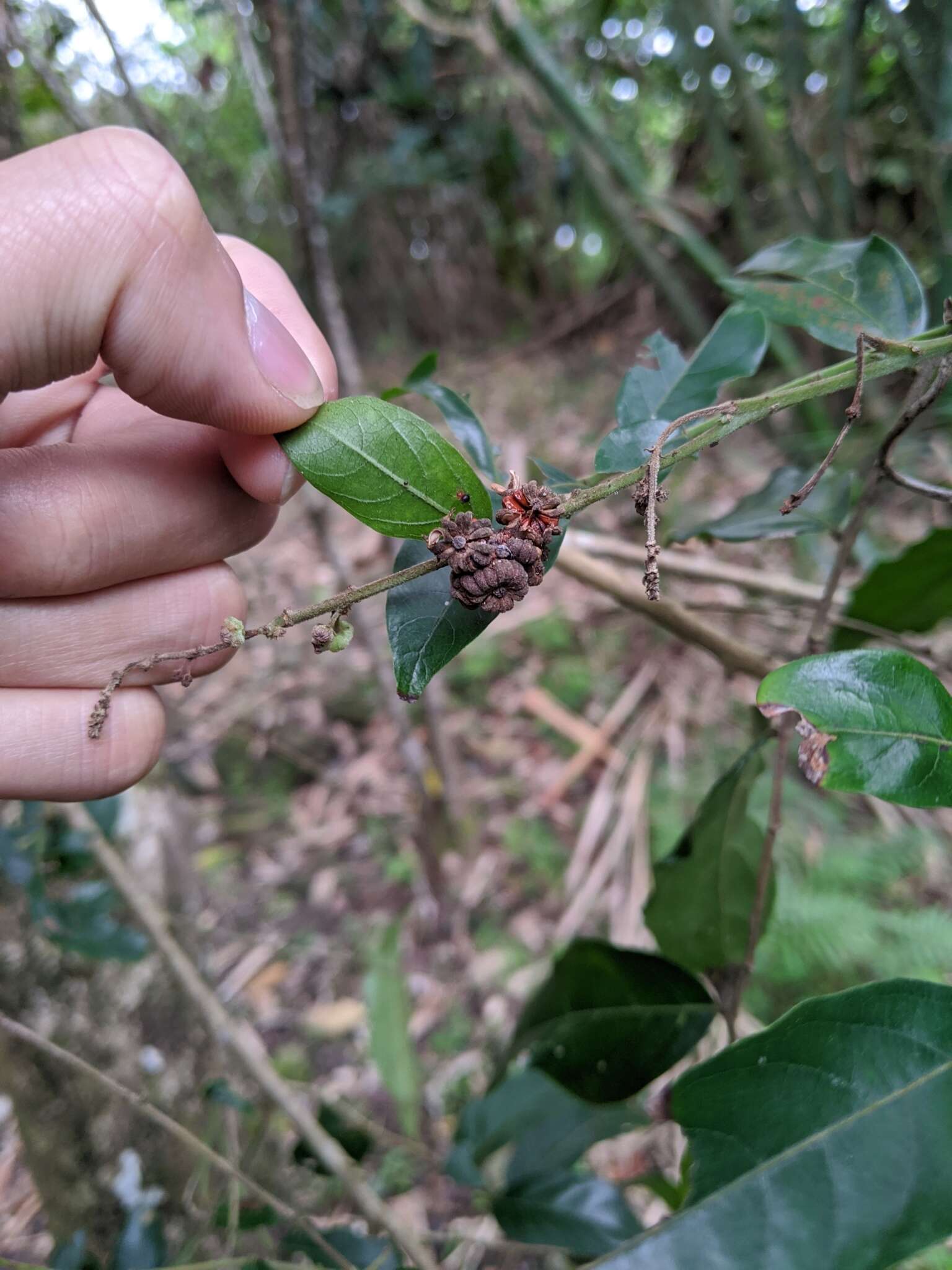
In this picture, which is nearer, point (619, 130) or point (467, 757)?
point (467, 757)

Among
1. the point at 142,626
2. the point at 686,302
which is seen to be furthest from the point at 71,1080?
the point at 686,302

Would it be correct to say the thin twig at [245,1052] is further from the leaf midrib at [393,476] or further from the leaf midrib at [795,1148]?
the leaf midrib at [393,476]

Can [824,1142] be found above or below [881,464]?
below

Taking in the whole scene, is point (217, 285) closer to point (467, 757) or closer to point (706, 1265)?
point (706, 1265)

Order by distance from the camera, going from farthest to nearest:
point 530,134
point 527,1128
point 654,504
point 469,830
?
1. point 530,134
2. point 469,830
3. point 527,1128
4. point 654,504

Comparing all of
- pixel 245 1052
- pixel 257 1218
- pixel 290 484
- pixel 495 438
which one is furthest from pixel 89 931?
pixel 495 438

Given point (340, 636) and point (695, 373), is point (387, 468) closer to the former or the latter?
point (340, 636)

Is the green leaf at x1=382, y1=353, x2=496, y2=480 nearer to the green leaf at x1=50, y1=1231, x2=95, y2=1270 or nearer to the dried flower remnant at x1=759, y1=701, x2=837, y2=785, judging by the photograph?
the dried flower remnant at x1=759, y1=701, x2=837, y2=785

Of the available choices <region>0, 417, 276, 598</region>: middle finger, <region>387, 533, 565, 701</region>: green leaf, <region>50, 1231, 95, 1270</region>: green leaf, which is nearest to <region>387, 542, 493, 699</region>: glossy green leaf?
<region>387, 533, 565, 701</region>: green leaf
